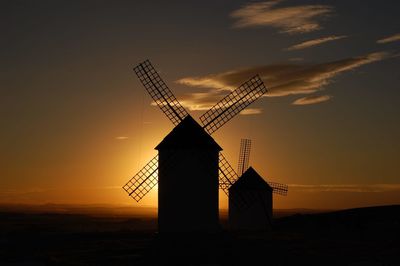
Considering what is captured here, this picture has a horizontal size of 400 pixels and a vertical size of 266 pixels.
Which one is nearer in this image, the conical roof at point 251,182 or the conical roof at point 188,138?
the conical roof at point 188,138

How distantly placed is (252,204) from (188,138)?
1419 cm

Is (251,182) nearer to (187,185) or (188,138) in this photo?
(188,138)

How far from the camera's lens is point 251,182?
1687 inches

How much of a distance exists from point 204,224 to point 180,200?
1.86m

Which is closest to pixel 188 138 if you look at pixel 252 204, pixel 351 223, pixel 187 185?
pixel 187 185

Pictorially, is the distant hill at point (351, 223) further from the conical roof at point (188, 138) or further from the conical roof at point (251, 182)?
the conical roof at point (188, 138)

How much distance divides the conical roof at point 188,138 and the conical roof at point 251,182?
1215 centimetres

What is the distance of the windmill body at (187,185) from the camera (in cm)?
2914

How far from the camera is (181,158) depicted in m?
29.4

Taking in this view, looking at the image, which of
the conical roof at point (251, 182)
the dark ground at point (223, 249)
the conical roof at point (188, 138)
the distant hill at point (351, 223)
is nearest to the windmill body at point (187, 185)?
the conical roof at point (188, 138)

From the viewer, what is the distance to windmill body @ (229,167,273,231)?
41.5 meters

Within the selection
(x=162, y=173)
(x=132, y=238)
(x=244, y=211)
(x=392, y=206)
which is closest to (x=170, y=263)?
(x=162, y=173)

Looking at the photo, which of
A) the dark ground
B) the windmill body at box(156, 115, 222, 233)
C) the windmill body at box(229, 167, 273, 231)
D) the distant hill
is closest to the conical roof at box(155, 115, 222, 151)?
the windmill body at box(156, 115, 222, 233)

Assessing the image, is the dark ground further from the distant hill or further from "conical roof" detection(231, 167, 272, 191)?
"conical roof" detection(231, 167, 272, 191)
